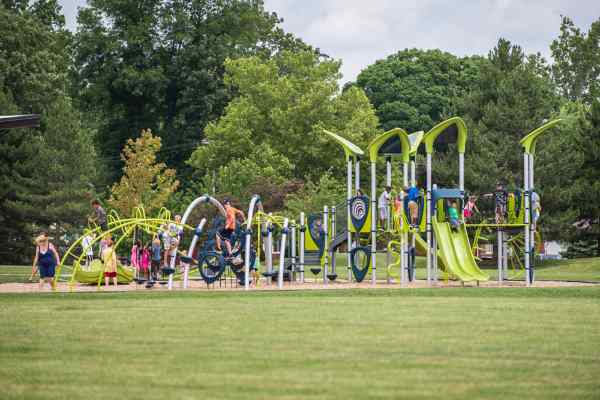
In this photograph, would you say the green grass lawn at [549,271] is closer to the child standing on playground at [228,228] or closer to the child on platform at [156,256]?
the child on platform at [156,256]

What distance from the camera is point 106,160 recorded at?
2795 inches

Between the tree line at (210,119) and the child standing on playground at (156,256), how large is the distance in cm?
2080

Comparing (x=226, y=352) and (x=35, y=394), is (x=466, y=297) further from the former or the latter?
(x=35, y=394)

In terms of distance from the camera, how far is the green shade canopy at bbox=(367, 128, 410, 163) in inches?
1235

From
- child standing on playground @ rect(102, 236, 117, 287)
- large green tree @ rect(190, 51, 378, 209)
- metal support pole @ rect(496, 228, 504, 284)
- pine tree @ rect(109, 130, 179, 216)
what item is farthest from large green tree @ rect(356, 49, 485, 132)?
child standing on playground @ rect(102, 236, 117, 287)

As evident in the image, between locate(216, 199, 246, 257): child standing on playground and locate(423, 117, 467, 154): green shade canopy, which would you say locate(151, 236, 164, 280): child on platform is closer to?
locate(216, 199, 246, 257): child standing on playground

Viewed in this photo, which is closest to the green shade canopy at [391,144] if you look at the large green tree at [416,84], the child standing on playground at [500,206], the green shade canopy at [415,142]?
the green shade canopy at [415,142]

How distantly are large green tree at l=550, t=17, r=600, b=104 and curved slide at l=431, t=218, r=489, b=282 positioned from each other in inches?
2227

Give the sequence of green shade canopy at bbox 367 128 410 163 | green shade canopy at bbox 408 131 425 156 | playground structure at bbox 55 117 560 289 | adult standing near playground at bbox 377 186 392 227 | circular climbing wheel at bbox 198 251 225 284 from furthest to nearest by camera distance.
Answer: green shade canopy at bbox 408 131 425 156 → adult standing near playground at bbox 377 186 392 227 → green shade canopy at bbox 367 128 410 163 → playground structure at bbox 55 117 560 289 → circular climbing wheel at bbox 198 251 225 284

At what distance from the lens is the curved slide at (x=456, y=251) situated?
97.9 ft

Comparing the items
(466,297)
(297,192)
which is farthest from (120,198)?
(466,297)

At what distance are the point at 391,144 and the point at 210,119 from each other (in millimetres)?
37991

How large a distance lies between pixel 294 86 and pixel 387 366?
172 feet

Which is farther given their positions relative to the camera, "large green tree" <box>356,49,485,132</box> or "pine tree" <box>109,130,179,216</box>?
"large green tree" <box>356,49,485,132</box>
